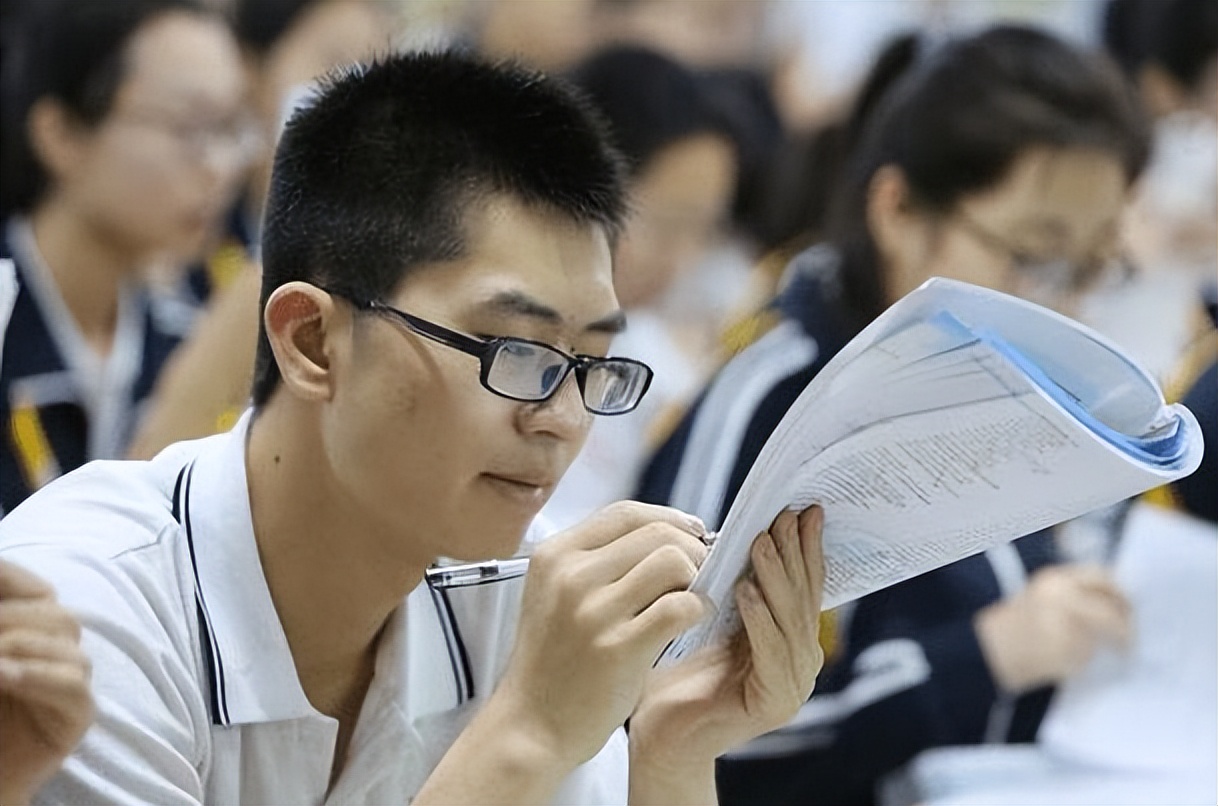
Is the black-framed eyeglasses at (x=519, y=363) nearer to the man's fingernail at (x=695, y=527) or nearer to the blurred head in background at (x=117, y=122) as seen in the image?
the man's fingernail at (x=695, y=527)

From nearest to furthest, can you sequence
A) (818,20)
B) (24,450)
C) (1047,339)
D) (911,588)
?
(1047,339) → (24,450) → (911,588) → (818,20)

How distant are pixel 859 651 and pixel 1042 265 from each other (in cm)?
40

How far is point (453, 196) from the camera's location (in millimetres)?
1037

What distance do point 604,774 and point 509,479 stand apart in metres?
0.20

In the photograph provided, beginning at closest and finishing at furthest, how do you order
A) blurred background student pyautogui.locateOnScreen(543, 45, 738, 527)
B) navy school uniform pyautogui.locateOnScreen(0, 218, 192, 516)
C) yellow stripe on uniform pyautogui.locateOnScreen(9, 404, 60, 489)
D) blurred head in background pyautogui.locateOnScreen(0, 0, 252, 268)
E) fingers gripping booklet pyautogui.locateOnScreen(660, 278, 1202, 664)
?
1. fingers gripping booklet pyautogui.locateOnScreen(660, 278, 1202, 664)
2. yellow stripe on uniform pyautogui.locateOnScreen(9, 404, 60, 489)
3. navy school uniform pyautogui.locateOnScreen(0, 218, 192, 516)
4. blurred head in background pyautogui.locateOnScreen(0, 0, 252, 268)
5. blurred background student pyautogui.locateOnScreen(543, 45, 738, 527)

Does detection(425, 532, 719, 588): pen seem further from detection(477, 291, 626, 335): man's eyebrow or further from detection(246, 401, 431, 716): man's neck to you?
detection(477, 291, 626, 335): man's eyebrow

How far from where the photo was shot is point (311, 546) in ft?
3.56

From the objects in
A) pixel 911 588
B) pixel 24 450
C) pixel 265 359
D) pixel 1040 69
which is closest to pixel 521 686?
pixel 265 359

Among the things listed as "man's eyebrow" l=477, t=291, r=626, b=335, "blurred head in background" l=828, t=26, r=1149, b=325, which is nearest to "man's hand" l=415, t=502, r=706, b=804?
"man's eyebrow" l=477, t=291, r=626, b=335

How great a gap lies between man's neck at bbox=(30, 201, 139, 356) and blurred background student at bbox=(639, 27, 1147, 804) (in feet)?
2.01

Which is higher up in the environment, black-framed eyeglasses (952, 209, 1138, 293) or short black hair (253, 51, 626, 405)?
short black hair (253, 51, 626, 405)

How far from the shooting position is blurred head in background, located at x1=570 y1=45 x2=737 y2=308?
2418mm

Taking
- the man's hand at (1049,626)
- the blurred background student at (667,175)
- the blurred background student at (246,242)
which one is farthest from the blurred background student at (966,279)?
the blurred background student at (246,242)

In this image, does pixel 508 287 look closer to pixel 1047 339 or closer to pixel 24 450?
pixel 1047 339
